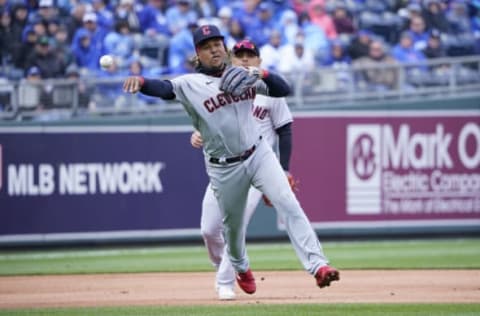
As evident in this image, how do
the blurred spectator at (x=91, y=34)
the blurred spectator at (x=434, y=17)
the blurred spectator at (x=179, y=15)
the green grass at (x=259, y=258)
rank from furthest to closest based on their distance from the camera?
the blurred spectator at (x=434, y=17) < the blurred spectator at (x=179, y=15) < the blurred spectator at (x=91, y=34) < the green grass at (x=259, y=258)

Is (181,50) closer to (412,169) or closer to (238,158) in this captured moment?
(412,169)

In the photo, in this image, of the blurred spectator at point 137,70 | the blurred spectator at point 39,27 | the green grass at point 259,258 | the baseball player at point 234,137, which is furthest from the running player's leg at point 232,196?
the blurred spectator at point 39,27

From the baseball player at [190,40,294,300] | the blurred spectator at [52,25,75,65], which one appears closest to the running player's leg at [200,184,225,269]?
the baseball player at [190,40,294,300]

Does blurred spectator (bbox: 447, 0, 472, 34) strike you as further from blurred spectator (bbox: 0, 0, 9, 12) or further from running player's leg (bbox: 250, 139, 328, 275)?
running player's leg (bbox: 250, 139, 328, 275)

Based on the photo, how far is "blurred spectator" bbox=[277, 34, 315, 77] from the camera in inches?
631

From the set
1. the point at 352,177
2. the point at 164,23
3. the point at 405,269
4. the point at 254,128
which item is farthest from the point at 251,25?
the point at 254,128

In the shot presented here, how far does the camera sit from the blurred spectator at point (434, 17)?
59.8ft

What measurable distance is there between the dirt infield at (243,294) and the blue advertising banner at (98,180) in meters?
3.25

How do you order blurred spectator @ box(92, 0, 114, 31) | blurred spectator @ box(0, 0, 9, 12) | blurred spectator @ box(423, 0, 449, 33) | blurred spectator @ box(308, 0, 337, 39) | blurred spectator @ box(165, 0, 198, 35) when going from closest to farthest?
1. blurred spectator @ box(0, 0, 9, 12)
2. blurred spectator @ box(92, 0, 114, 31)
3. blurred spectator @ box(165, 0, 198, 35)
4. blurred spectator @ box(308, 0, 337, 39)
5. blurred spectator @ box(423, 0, 449, 33)

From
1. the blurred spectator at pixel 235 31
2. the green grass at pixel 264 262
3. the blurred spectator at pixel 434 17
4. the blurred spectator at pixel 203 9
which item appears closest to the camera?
the green grass at pixel 264 262

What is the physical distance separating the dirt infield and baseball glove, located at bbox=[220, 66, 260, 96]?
6.13 feet

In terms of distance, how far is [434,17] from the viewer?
18312 millimetres

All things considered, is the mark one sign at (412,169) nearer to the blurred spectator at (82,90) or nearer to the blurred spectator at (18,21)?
the blurred spectator at (82,90)

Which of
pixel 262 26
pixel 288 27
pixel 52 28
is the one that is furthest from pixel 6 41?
pixel 288 27
